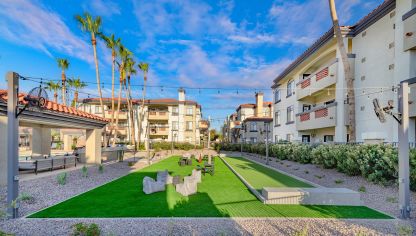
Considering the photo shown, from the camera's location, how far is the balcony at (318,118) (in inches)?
656

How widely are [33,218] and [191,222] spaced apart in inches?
157

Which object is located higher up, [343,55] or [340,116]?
[343,55]

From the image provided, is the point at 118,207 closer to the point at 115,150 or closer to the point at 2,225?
the point at 2,225

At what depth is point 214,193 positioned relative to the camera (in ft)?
27.5

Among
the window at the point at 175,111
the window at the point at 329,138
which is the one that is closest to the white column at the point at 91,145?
the window at the point at 329,138

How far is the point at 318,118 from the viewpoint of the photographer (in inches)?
724

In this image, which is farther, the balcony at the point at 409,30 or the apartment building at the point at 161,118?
the apartment building at the point at 161,118

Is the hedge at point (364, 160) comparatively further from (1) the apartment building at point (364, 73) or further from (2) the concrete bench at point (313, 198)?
(2) the concrete bench at point (313, 198)

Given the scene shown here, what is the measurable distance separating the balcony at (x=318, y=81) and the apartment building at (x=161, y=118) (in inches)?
845

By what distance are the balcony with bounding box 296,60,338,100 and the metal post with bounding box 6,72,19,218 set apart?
17887 mm

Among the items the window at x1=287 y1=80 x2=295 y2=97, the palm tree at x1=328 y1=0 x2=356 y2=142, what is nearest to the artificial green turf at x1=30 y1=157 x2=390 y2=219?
the palm tree at x1=328 y1=0 x2=356 y2=142

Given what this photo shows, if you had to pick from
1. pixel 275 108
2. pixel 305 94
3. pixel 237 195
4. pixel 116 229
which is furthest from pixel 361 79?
pixel 116 229

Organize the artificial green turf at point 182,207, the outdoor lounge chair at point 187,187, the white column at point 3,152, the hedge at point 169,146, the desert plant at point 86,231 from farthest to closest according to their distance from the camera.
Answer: the hedge at point 169,146 < the white column at point 3,152 < the outdoor lounge chair at point 187,187 < the artificial green turf at point 182,207 < the desert plant at point 86,231

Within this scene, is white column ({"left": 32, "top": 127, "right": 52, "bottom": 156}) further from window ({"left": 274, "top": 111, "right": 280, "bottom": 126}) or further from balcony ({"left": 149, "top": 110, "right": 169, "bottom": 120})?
window ({"left": 274, "top": 111, "right": 280, "bottom": 126})
